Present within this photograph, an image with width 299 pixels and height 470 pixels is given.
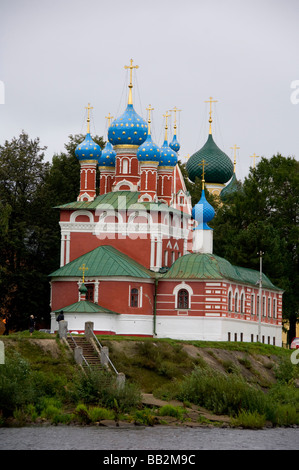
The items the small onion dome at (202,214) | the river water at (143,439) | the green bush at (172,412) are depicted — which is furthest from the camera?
the small onion dome at (202,214)

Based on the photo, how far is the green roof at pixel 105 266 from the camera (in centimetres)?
5933

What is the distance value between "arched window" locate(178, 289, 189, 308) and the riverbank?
7160 millimetres

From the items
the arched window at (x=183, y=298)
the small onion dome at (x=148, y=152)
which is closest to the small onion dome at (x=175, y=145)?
the small onion dome at (x=148, y=152)

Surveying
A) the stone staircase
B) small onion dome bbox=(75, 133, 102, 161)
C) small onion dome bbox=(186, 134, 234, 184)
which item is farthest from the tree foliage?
small onion dome bbox=(186, 134, 234, 184)

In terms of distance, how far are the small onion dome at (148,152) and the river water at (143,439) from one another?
71.4 ft

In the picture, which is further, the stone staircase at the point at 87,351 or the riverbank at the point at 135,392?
the stone staircase at the point at 87,351

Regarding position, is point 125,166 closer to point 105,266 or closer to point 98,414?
point 105,266

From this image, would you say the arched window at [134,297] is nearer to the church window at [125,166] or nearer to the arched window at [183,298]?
the arched window at [183,298]

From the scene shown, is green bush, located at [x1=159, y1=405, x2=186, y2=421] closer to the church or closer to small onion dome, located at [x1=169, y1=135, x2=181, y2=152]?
the church

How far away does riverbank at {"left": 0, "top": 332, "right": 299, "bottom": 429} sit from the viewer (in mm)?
43750

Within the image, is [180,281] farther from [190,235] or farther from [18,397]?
[18,397]

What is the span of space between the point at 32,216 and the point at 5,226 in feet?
18.9

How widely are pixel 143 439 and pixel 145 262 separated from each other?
73.5 ft
